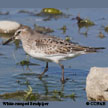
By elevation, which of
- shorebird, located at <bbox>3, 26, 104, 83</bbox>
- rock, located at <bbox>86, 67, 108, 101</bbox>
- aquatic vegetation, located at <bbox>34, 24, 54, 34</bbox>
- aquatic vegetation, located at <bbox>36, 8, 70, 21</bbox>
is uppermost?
aquatic vegetation, located at <bbox>36, 8, 70, 21</bbox>

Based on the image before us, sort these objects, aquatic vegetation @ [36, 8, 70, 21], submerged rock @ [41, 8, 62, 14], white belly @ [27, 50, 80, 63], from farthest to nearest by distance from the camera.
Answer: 1. submerged rock @ [41, 8, 62, 14]
2. aquatic vegetation @ [36, 8, 70, 21]
3. white belly @ [27, 50, 80, 63]

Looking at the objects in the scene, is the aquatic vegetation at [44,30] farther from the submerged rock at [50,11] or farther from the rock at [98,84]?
the rock at [98,84]

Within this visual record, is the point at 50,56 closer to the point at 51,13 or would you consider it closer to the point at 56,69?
the point at 56,69

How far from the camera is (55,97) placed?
10.5 meters

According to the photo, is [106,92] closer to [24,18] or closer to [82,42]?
[82,42]

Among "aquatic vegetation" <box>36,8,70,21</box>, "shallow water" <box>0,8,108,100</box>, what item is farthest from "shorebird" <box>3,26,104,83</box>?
"aquatic vegetation" <box>36,8,70,21</box>

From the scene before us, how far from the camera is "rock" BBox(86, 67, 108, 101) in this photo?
32.4ft

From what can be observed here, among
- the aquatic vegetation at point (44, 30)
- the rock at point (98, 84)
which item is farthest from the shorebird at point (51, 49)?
the aquatic vegetation at point (44, 30)

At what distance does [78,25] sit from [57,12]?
228 cm

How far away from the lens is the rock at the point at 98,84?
32.4 feet

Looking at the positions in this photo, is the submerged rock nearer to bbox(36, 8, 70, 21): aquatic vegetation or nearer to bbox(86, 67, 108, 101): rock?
bbox(36, 8, 70, 21): aquatic vegetation

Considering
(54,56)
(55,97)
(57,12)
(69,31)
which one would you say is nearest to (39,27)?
(69,31)

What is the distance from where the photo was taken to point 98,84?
992cm

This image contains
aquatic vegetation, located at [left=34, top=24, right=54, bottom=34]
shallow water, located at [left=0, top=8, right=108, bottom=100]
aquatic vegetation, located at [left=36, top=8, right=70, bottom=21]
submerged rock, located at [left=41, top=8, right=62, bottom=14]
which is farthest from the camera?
submerged rock, located at [left=41, top=8, right=62, bottom=14]
